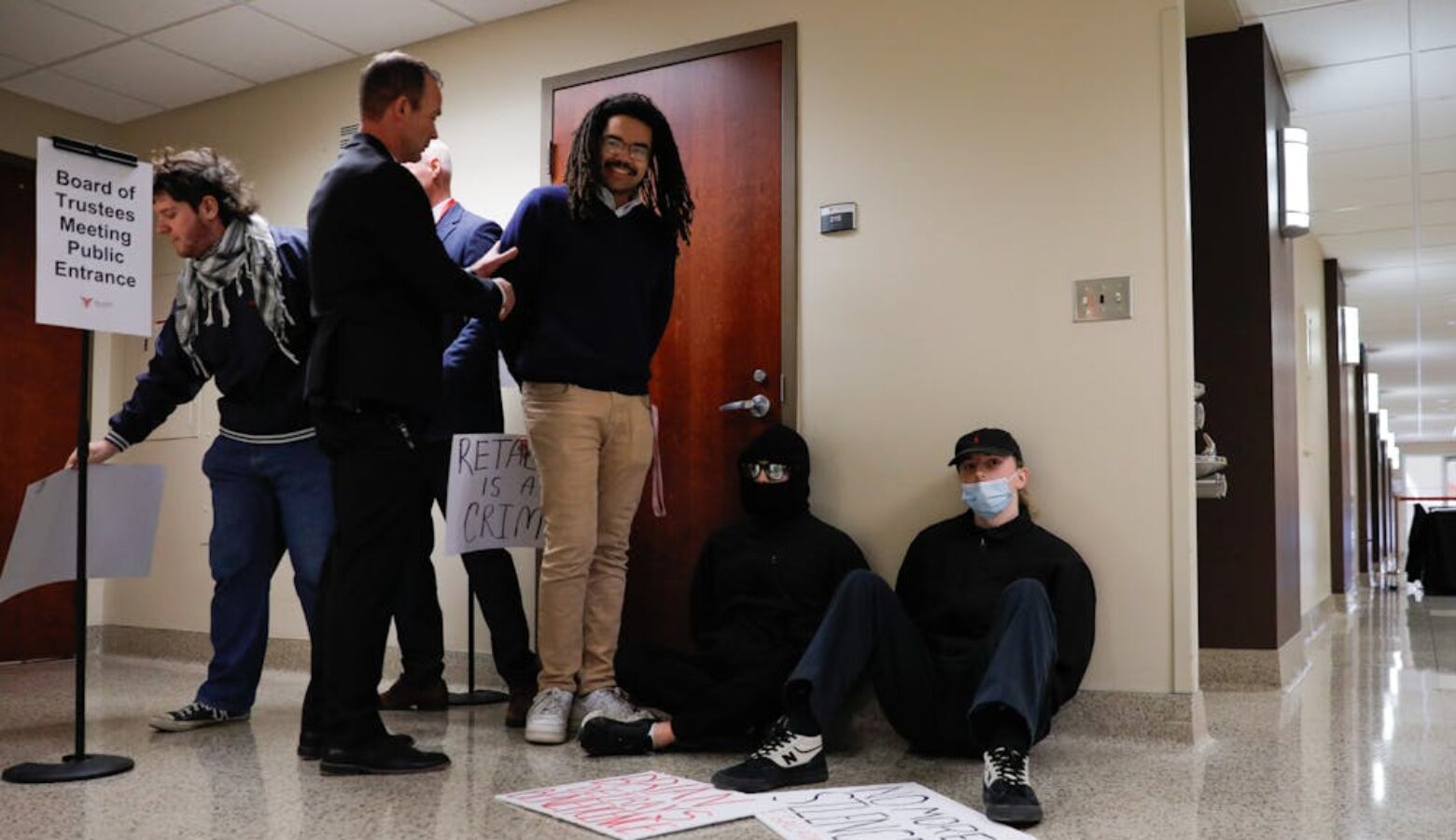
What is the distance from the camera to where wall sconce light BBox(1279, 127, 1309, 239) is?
4.48 m

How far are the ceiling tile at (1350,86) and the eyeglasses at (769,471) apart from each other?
10.6ft

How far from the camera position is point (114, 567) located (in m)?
2.96

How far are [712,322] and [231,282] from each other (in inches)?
56.5

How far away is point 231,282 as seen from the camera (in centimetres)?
299

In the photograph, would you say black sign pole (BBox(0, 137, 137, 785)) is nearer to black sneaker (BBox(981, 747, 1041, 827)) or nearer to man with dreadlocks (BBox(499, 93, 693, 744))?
man with dreadlocks (BBox(499, 93, 693, 744))

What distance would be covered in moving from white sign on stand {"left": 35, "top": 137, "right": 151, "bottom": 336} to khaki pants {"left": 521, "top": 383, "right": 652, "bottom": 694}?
38.8 inches

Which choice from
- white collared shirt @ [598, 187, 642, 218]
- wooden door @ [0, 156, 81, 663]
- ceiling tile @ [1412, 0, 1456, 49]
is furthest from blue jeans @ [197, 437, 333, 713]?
ceiling tile @ [1412, 0, 1456, 49]

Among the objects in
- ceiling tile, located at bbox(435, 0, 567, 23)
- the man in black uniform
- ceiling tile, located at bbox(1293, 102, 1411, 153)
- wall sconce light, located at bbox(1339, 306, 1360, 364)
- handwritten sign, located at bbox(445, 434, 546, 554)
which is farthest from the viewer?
wall sconce light, located at bbox(1339, 306, 1360, 364)

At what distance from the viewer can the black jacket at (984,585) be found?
2.67 meters

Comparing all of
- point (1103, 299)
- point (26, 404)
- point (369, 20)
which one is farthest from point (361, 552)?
point (26, 404)

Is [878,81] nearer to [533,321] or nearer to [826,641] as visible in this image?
[533,321]

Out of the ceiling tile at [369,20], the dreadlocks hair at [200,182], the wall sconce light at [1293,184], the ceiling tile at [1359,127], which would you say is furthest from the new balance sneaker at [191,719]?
the ceiling tile at [1359,127]

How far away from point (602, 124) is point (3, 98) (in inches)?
140

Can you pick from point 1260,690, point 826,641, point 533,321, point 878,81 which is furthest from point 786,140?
point 1260,690
